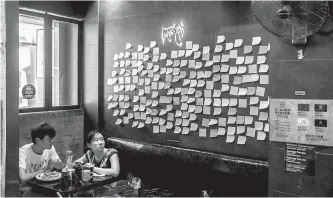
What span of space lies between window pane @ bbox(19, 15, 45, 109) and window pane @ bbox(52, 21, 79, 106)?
0.79 ft

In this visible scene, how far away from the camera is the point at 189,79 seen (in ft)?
13.9

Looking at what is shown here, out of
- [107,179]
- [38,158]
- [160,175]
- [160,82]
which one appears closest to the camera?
[107,179]

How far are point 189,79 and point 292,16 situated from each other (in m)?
1.91

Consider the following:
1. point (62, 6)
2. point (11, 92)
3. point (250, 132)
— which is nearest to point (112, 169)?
point (250, 132)

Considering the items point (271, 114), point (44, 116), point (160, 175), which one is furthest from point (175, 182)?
point (44, 116)

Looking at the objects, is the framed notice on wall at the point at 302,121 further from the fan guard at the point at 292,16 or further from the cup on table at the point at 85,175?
the cup on table at the point at 85,175

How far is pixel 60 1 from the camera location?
5.09 metres

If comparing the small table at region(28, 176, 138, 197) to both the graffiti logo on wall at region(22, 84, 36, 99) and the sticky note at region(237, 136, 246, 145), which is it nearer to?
the sticky note at region(237, 136, 246, 145)

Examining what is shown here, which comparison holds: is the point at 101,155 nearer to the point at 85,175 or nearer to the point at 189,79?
the point at 85,175

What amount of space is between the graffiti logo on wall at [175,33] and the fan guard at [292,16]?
1790 mm

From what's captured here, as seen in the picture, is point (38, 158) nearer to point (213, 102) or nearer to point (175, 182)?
point (175, 182)

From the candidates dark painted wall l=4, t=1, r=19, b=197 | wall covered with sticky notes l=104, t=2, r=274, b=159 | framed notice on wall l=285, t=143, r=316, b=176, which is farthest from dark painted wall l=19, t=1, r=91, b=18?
framed notice on wall l=285, t=143, r=316, b=176

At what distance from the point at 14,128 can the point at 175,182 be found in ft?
9.50

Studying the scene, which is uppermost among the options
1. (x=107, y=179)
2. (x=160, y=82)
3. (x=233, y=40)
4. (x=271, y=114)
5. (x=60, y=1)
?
(x=60, y=1)
